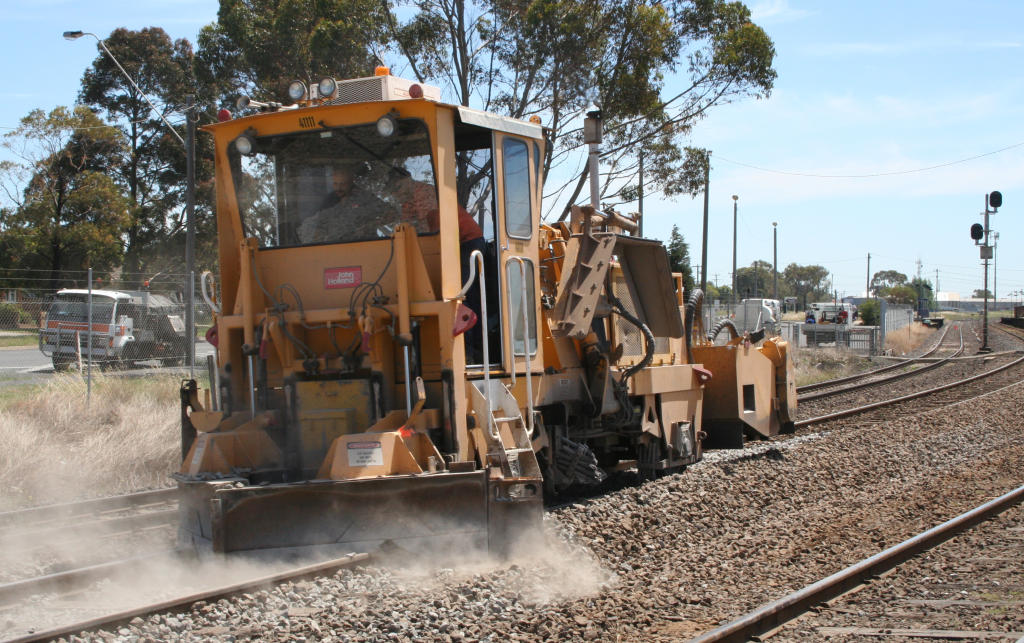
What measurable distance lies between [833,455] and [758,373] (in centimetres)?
134

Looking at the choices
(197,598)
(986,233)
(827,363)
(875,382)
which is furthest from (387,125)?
(986,233)

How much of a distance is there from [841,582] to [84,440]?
30.1 ft

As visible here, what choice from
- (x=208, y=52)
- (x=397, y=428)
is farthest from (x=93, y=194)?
(x=397, y=428)

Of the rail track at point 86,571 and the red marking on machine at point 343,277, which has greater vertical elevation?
the red marking on machine at point 343,277

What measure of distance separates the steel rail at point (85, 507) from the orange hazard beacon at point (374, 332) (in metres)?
1.48

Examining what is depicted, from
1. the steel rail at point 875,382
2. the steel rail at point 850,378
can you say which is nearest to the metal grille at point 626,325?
the steel rail at point 875,382

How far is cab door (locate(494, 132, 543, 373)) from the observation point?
7.39 meters

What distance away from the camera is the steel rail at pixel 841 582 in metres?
5.18

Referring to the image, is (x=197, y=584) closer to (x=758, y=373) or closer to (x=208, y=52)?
(x=758, y=373)

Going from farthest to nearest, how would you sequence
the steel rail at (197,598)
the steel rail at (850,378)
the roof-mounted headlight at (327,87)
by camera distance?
1. the steel rail at (850,378)
2. the roof-mounted headlight at (327,87)
3. the steel rail at (197,598)

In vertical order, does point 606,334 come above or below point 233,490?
above

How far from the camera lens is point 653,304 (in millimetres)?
9977

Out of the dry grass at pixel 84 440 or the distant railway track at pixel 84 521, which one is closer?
the distant railway track at pixel 84 521

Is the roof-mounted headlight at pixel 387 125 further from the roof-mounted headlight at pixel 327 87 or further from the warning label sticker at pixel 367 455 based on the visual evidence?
the warning label sticker at pixel 367 455
